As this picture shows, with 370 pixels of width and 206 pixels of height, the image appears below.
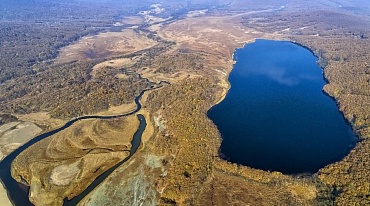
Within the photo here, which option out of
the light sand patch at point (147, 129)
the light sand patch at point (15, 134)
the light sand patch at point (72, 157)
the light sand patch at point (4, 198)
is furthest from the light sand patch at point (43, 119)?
the light sand patch at point (4, 198)

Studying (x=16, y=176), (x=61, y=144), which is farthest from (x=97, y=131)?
(x=16, y=176)

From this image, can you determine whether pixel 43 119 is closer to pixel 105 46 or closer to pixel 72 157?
pixel 72 157

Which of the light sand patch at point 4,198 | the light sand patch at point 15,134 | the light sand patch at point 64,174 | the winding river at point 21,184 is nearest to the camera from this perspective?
the light sand patch at point 4,198

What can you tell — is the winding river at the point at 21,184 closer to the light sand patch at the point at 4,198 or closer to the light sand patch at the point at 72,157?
the light sand patch at the point at 4,198

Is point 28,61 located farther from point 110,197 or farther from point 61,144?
point 110,197

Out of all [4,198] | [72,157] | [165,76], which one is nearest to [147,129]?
[72,157]

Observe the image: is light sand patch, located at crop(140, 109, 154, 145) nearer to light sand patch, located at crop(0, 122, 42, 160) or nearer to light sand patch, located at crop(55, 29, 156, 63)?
light sand patch, located at crop(0, 122, 42, 160)
